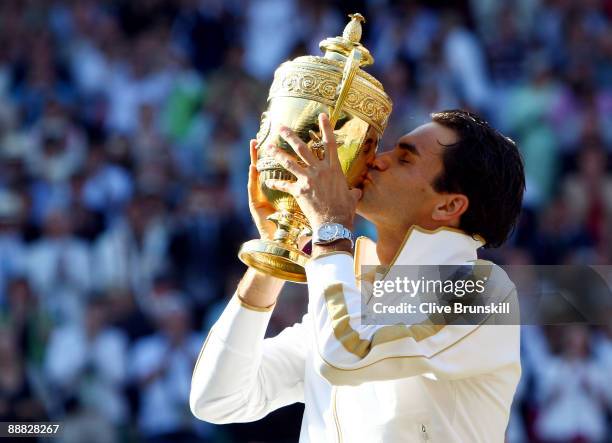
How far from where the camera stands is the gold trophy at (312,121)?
10.9 ft

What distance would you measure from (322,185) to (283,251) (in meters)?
0.24

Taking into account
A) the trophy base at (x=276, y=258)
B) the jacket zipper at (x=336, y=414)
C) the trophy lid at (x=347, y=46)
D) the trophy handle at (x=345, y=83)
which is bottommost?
the jacket zipper at (x=336, y=414)

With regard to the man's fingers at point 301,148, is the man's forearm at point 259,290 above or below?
below

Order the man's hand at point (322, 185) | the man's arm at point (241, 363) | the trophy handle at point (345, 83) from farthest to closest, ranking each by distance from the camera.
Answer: the man's arm at point (241, 363), the trophy handle at point (345, 83), the man's hand at point (322, 185)

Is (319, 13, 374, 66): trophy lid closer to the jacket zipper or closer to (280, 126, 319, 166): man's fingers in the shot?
(280, 126, 319, 166): man's fingers

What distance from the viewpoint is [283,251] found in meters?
3.33

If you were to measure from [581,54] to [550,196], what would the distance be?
1.37 m

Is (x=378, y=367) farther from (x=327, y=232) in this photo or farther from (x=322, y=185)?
(x=322, y=185)

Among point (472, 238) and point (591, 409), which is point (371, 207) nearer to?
point (472, 238)

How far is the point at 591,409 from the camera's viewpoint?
7.48 metres

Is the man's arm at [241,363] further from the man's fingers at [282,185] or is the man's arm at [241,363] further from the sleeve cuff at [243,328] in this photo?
the man's fingers at [282,185]

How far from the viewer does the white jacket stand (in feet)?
10.0

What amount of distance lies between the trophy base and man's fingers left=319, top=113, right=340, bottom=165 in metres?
0.27

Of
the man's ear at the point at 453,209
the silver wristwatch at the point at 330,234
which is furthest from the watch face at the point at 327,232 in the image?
the man's ear at the point at 453,209
